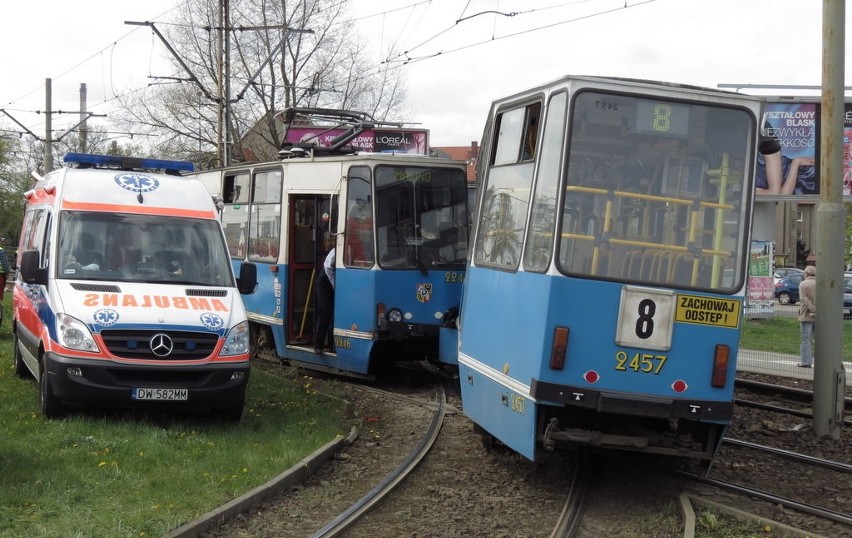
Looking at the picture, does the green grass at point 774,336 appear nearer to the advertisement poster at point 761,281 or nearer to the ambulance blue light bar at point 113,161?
the advertisement poster at point 761,281

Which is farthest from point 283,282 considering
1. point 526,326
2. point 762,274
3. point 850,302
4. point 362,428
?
point 850,302

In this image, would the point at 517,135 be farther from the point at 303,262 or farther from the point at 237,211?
the point at 237,211

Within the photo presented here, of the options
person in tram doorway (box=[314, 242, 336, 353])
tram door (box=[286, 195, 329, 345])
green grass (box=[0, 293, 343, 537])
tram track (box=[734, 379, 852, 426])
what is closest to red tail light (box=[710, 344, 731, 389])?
green grass (box=[0, 293, 343, 537])

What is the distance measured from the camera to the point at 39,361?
10.1 meters

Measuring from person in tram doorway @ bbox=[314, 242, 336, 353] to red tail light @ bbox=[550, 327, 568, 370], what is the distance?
6894 millimetres

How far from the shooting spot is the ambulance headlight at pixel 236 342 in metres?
9.73

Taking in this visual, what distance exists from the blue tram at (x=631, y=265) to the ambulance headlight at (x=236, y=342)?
10.3ft

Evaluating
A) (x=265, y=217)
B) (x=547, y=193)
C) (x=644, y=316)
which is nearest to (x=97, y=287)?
(x=547, y=193)

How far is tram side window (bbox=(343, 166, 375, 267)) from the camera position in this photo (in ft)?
43.4

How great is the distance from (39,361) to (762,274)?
16.0 metres

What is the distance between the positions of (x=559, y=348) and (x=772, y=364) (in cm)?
1190

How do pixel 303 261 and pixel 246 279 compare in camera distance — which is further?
pixel 303 261

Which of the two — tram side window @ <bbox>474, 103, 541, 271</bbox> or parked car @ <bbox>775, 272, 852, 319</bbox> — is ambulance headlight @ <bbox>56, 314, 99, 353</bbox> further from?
parked car @ <bbox>775, 272, 852, 319</bbox>

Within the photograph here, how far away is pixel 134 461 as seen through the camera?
323 inches
